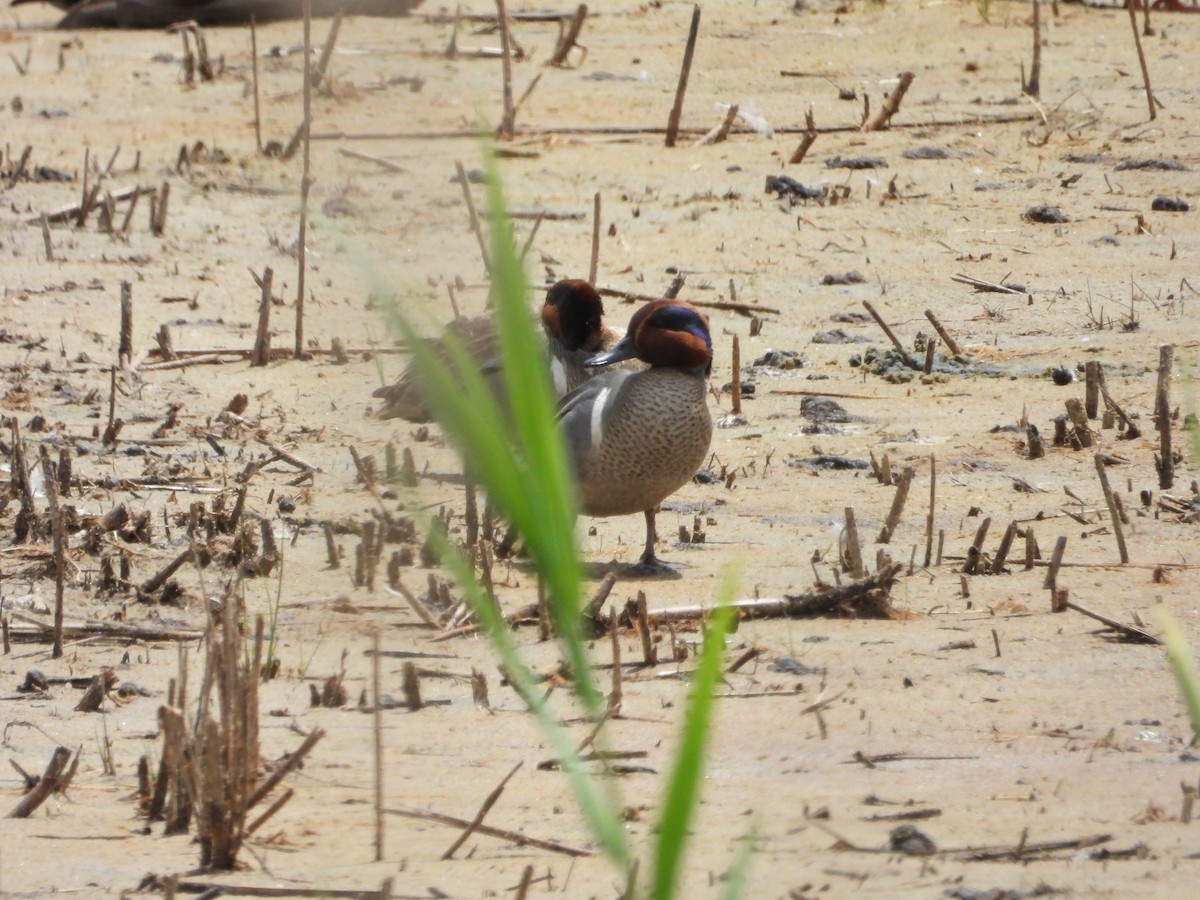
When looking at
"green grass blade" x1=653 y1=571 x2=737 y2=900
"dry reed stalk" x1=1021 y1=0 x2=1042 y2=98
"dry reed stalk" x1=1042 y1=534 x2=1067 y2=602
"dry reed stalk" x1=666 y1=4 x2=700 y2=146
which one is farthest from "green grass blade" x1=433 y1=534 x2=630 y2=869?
"dry reed stalk" x1=1021 y1=0 x2=1042 y2=98

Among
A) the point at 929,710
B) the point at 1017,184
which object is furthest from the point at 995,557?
the point at 1017,184

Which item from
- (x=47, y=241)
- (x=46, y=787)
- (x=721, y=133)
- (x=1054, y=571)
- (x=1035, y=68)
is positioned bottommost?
(x=46, y=787)

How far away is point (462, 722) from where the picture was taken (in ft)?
12.2

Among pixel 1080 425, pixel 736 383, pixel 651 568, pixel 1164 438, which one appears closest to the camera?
pixel 651 568

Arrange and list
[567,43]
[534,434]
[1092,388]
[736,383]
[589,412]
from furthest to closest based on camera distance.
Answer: [567,43] < [736,383] < [1092,388] < [589,412] < [534,434]

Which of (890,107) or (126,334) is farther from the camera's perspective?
(890,107)

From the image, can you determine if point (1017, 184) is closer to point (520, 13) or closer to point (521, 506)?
point (520, 13)

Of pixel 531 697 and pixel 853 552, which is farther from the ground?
pixel 531 697

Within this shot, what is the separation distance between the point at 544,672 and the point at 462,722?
1.17 ft

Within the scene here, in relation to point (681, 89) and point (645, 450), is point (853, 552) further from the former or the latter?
point (681, 89)

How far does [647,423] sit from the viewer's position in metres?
5.22

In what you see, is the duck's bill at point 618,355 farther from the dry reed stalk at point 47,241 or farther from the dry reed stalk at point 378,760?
the dry reed stalk at point 47,241

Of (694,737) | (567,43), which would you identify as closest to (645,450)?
(694,737)

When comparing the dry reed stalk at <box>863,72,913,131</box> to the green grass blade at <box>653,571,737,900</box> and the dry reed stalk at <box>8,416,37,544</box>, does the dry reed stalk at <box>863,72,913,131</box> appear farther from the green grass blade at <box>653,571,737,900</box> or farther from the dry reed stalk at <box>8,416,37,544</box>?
the green grass blade at <box>653,571,737,900</box>
